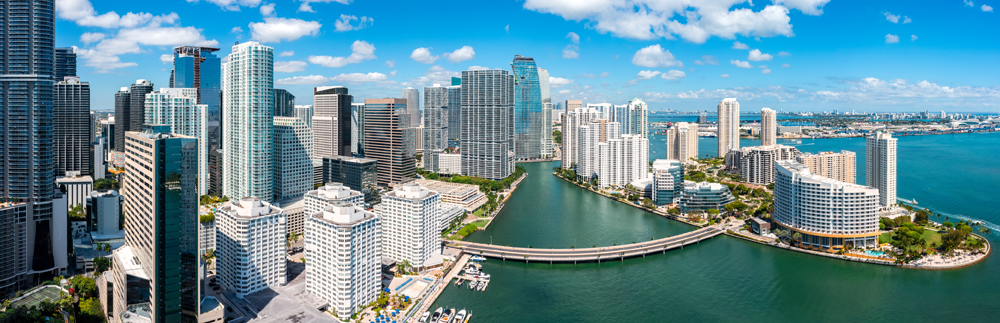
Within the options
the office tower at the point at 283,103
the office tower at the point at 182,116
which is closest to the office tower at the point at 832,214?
the office tower at the point at 182,116

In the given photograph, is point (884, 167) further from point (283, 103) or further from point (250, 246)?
point (283, 103)

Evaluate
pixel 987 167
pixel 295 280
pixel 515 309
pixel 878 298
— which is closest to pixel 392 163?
pixel 295 280

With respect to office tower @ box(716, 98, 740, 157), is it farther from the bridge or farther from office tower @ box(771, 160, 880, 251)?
the bridge

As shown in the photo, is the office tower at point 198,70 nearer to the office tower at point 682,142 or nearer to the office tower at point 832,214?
the office tower at point 682,142

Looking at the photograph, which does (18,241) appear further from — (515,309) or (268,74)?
(515,309)

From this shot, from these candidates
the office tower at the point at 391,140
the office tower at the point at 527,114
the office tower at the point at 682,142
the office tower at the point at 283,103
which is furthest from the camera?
the office tower at the point at 527,114

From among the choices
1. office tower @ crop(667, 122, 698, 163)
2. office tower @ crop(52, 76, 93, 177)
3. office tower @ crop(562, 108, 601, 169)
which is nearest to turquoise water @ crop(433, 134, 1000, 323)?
office tower @ crop(562, 108, 601, 169)
